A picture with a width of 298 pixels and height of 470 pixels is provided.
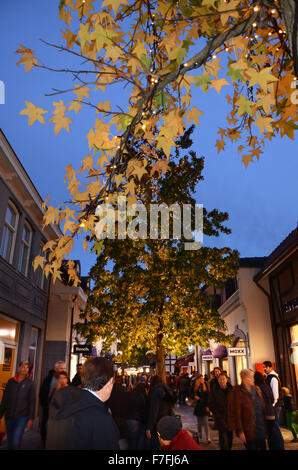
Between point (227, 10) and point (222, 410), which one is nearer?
point (227, 10)

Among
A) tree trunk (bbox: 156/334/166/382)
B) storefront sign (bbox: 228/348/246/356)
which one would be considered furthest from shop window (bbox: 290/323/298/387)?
tree trunk (bbox: 156/334/166/382)

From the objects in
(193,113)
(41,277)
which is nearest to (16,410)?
(193,113)

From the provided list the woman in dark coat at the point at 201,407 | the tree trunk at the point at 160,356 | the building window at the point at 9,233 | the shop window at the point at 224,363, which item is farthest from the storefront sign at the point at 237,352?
the shop window at the point at 224,363

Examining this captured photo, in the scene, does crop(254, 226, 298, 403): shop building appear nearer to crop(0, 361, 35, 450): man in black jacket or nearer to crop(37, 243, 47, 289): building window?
crop(0, 361, 35, 450): man in black jacket

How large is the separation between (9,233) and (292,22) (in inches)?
461

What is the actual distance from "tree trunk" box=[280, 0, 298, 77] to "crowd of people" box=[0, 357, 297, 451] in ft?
8.81

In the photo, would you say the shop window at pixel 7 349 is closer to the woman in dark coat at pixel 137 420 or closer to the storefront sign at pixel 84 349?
the storefront sign at pixel 84 349

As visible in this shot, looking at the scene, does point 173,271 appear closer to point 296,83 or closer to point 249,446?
point 249,446

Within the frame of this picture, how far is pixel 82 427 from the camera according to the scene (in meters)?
2.27

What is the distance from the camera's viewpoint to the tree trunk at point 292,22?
8.40ft

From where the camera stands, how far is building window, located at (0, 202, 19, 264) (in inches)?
476

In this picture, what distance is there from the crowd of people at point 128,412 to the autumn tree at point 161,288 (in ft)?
12.5

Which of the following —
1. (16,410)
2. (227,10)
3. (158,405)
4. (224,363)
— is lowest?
(16,410)

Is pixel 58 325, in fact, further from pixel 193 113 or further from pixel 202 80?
pixel 202 80
